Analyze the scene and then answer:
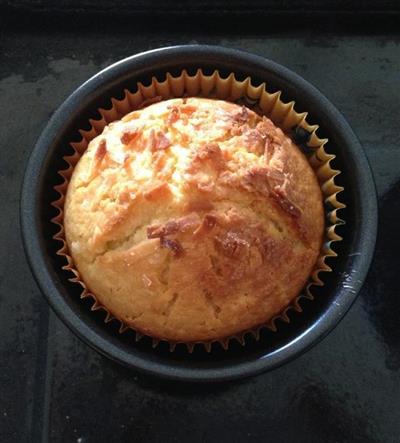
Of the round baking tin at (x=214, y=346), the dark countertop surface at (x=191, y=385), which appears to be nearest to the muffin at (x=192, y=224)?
the round baking tin at (x=214, y=346)

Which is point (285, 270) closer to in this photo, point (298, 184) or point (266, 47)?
point (298, 184)

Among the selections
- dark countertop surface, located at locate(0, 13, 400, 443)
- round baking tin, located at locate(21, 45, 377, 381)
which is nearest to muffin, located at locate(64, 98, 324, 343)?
round baking tin, located at locate(21, 45, 377, 381)

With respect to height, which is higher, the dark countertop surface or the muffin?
the muffin

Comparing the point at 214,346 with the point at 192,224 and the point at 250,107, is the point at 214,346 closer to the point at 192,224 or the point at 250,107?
the point at 192,224

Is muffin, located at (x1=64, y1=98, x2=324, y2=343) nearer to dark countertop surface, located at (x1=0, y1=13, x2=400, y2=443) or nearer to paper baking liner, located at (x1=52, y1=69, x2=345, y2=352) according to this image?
paper baking liner, located at (x1=52, y1=69, x2=345, y2=352)

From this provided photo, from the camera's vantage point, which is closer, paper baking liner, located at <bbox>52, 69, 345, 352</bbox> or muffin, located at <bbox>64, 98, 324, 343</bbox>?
muffin, located at <bbox>64, 98, 324, 343</bbox>

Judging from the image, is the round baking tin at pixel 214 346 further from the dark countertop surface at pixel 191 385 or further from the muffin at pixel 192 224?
the dark countertop surface at pixel 191 385
